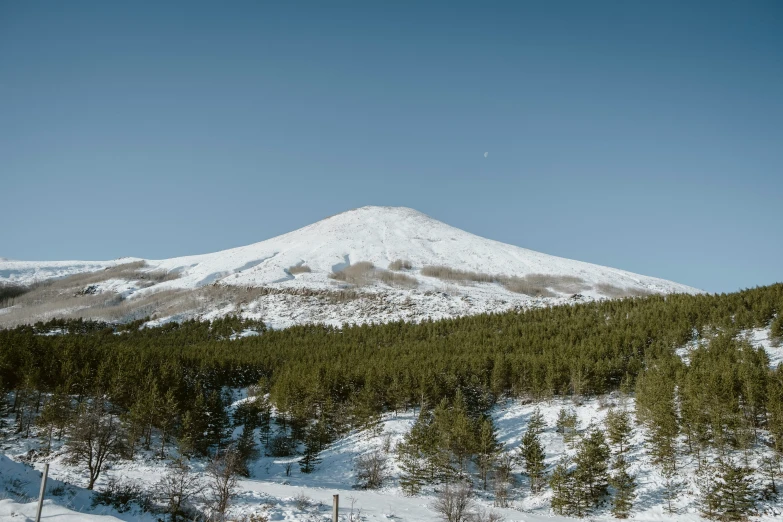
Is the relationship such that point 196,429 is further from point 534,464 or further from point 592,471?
point 592,471

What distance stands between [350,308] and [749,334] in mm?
84317

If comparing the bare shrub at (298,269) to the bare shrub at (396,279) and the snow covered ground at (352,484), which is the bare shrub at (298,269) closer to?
the bare shrub at (396,279)

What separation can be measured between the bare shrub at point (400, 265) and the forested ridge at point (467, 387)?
86076 millimetres

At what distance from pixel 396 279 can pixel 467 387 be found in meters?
97.5

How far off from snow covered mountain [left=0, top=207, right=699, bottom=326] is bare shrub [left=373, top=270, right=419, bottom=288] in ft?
1.12

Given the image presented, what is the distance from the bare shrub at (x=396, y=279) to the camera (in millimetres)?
146750

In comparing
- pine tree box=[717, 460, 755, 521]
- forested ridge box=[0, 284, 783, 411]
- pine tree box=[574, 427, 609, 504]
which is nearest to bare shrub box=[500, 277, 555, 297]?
forested ridge box=[0, 284, 783, 411]

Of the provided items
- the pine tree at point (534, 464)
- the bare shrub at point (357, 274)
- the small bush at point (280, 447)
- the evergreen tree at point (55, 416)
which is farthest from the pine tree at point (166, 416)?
the bare shrub at point (357, 274)

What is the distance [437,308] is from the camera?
110 meters

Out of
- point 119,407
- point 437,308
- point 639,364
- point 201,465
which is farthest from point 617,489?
point 437,308

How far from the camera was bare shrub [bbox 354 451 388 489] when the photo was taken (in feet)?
132

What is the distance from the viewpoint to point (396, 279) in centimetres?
15162

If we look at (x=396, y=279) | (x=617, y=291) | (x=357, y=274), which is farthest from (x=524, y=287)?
(x=357, y=274)

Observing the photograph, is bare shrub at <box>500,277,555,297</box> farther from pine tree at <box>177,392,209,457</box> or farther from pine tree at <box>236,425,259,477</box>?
pine tree at <box>177,392,209,457</box>
